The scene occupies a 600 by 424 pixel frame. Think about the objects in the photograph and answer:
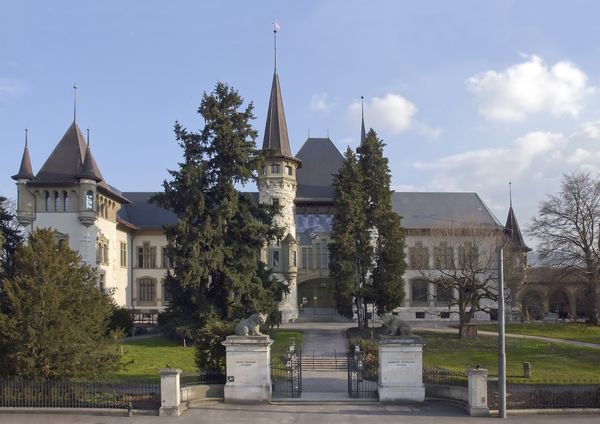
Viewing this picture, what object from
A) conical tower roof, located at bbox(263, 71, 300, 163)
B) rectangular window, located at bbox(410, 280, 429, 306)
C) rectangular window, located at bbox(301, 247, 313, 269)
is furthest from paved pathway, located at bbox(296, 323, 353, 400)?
conical tower roof, located at bbox(263, 71, 300, 163)

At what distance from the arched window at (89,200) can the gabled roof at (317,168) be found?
17580 millimetres

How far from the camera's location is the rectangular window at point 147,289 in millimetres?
55031

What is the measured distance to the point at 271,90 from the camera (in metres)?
51.8

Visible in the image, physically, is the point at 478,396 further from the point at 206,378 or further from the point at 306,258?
the point at 306,258

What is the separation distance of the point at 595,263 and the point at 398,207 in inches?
725

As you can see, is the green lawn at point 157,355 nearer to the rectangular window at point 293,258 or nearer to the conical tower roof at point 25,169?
the rectangular window at point 293,258

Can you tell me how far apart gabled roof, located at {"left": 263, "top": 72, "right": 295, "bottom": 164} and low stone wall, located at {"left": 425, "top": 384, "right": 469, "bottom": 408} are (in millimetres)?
31060

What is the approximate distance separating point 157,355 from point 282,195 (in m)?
21.4

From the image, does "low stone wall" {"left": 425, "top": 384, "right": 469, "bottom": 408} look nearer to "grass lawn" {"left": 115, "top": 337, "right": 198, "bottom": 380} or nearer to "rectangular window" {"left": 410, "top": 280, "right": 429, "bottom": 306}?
"grass lawn" {"left": 115, "top": 337, "right": 198, "bottom": 380}

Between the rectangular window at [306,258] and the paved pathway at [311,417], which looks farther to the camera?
the rectangular window at [306,258]

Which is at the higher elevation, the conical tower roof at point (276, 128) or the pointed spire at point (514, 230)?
the conical tower roof at point (276, 128)

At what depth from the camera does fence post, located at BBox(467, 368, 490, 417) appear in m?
17.5

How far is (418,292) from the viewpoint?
54031 millimetres

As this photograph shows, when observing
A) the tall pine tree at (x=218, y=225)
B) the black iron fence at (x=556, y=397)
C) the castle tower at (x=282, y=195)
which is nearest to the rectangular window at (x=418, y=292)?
the castle tower at (x=282, y=195)
